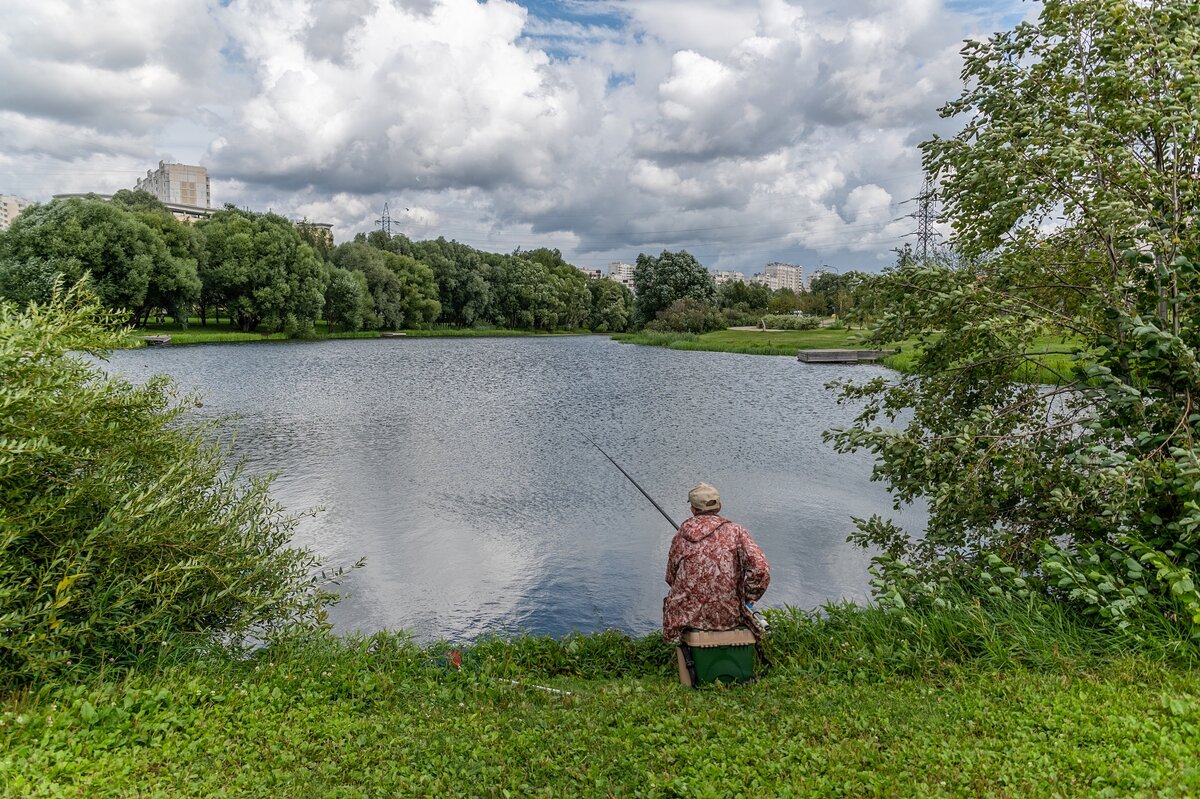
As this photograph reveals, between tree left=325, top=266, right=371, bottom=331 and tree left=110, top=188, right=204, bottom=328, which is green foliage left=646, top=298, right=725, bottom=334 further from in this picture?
tree left=110, top=188, right=204, bottom=328

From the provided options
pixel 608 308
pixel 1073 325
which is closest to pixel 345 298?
A: pixel 608 308

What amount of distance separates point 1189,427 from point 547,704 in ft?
20.4

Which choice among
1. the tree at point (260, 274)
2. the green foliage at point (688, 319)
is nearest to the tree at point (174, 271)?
the tree at point (260, 274)

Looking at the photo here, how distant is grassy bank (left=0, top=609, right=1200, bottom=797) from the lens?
4.47m

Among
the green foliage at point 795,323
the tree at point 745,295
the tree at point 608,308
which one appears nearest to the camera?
the green foliage at point 795,323

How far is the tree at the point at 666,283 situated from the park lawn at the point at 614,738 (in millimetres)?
94435

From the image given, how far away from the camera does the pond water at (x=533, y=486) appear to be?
11.4 metres

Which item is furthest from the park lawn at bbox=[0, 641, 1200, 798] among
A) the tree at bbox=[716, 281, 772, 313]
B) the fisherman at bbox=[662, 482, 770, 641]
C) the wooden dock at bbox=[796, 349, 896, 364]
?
the tree at bbox=[716, 281, 772, 313]

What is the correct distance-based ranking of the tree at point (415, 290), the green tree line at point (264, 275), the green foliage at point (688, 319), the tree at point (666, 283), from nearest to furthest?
the green tree line at point (264, 275)
the green foliage at point (688, 319)
the tree at point (415, 290)
the tree at point (666, 283)

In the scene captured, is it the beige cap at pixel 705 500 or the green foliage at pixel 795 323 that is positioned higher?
the green foliage at pixel 795 323

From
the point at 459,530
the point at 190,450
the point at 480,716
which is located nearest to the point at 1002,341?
the point at 480,716

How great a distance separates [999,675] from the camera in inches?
231

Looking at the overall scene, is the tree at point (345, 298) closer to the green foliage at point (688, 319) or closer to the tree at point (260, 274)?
the tree at point (260, 274)

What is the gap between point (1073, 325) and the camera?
701 cm
